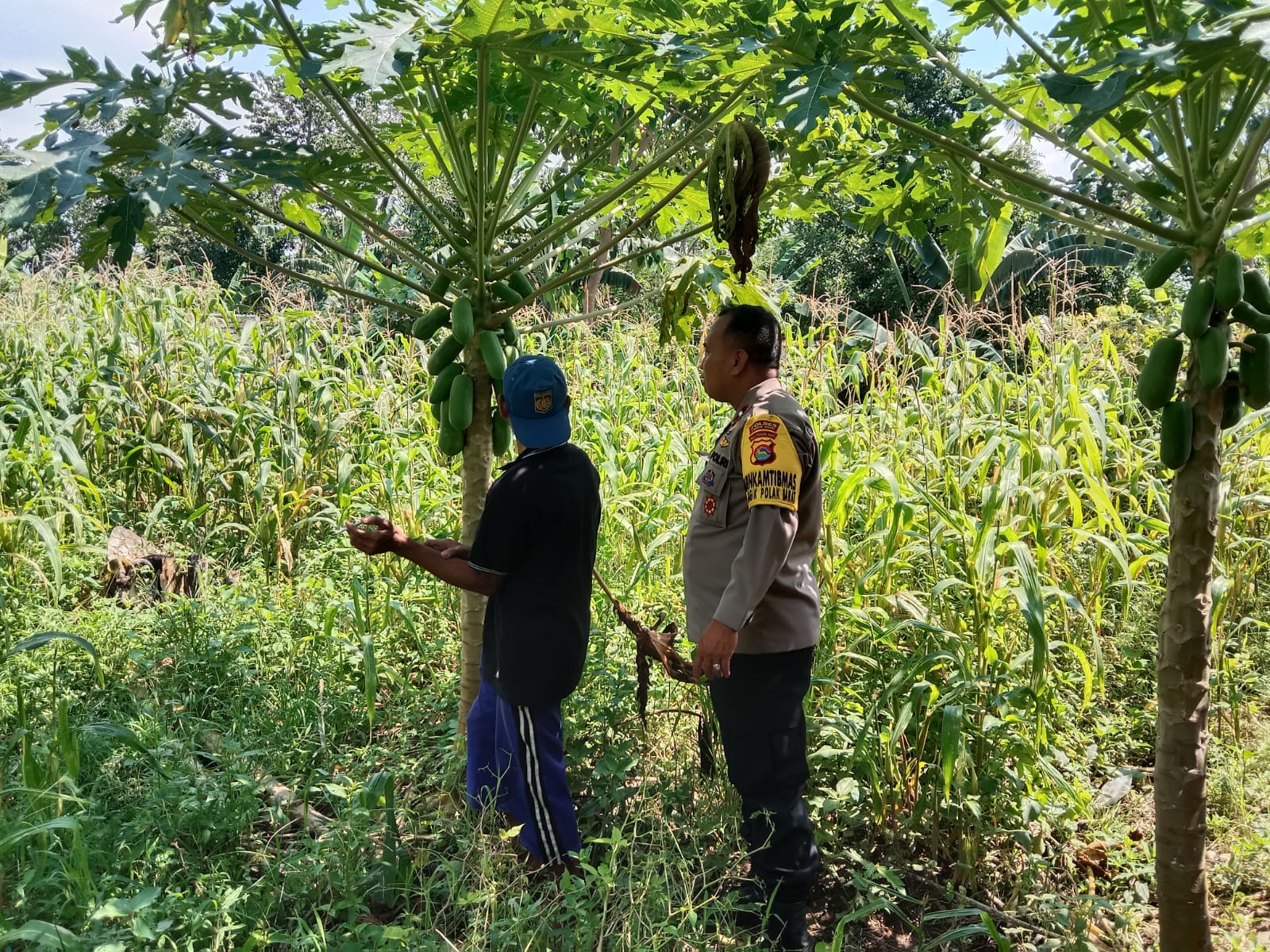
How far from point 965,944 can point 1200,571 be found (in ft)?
4.20

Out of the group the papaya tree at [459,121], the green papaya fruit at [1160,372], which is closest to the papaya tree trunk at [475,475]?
the papaya tree at [459,121]

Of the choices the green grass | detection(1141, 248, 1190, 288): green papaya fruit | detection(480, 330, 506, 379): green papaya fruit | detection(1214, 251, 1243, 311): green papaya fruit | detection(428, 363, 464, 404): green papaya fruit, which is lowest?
the green grass

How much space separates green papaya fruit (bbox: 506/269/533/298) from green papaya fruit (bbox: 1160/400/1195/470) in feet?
5.54

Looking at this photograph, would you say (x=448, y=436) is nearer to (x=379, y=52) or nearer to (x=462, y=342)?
(x=462, y=342)

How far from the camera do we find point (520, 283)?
276 cm

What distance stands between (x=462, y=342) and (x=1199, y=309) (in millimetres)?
1816

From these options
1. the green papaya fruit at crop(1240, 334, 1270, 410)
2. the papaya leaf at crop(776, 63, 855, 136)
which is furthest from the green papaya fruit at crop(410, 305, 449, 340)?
the green papaya fruit at crop(1240, 334, 1270, 410)

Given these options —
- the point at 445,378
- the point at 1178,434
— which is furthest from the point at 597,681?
the point at 1178,434

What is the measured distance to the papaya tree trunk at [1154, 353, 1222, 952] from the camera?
84.8 inches

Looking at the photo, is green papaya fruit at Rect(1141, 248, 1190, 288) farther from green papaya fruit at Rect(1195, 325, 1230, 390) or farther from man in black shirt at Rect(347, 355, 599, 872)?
man in black shirt at Rect(347, 355, 599, 872)

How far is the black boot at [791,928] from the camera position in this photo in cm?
254

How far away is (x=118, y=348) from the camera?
5.28m

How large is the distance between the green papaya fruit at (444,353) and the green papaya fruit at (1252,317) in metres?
1.93

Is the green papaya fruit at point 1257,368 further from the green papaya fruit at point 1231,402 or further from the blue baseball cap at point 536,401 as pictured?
the blue baseball cap at point 536,401
